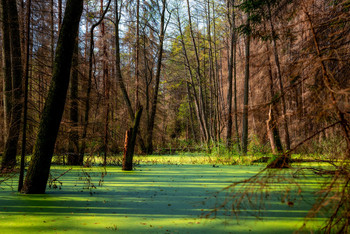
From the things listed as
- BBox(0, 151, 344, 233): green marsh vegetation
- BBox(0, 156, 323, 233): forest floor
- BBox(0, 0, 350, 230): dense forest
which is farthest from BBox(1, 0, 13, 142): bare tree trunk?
BBox(0, 156, 323, 233): forest floor

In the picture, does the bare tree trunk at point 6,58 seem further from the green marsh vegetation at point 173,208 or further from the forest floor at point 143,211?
the forest floor at point 143,211

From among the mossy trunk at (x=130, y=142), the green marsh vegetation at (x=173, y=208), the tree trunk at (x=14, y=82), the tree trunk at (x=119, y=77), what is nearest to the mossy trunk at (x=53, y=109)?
the green marsh vegetation at (x=173, y=208)

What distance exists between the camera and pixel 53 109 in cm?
342

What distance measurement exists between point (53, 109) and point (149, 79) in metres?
8.86

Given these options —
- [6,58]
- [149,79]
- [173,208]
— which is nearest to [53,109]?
[173,208]

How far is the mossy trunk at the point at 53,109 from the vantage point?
338 cm

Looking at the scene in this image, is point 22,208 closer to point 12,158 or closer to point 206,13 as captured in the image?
point 12,158

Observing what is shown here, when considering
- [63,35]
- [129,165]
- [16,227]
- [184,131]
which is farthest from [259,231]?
[184,131]

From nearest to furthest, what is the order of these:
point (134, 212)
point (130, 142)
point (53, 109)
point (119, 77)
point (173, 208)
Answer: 1. point (134, 212)
2. point (173, 208)
3. point (53, 109)
4. point (130, 142)
5. point (119, 77)

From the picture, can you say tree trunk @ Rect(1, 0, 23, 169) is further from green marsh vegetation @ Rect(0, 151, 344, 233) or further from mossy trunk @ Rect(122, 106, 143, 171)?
mossy trunk @ Rect(122, 106, 143, 171)

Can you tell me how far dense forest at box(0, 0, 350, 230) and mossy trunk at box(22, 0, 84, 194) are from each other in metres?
0.01

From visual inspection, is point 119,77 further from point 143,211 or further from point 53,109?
point 143,211

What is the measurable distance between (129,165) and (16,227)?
381 centimetres

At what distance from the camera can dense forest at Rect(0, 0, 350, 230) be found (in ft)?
7.39
